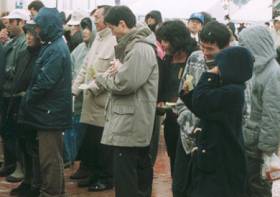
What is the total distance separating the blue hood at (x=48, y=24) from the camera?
21.0ft

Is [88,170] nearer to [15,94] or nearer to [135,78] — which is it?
[15,94]

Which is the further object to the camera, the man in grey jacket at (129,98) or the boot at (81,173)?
the boot at (81,173)

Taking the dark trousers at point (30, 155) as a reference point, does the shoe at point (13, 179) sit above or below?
below

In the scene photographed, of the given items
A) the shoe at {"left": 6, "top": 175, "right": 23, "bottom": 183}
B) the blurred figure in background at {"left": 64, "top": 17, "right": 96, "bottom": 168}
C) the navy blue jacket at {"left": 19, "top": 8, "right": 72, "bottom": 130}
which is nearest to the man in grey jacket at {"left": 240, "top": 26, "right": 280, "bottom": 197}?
the navy blue jacket at {"left": 19, "top": 8, "right": 72, "bottom": 130}

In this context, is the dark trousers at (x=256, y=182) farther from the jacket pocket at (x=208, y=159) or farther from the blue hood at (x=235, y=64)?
the blue hood at (x=235, y=64)

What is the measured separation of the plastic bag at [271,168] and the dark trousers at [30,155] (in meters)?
2.67

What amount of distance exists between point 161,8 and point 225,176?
11.9 m

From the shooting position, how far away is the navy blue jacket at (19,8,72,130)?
629cm

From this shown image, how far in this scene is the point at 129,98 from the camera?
5.82 metres

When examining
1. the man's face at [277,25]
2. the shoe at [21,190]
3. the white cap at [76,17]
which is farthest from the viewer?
the man's face at [277,25]

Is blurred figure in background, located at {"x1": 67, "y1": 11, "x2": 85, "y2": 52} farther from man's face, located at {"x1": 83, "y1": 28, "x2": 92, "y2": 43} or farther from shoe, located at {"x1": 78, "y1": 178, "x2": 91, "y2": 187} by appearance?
shoe, located at {"x1": 78, "y1": 178, "x2": 91, "y2": 187}

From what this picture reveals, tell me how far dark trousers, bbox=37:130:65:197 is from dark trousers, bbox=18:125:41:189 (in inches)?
10.8

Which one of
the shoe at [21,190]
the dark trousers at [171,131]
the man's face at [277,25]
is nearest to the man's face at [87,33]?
the shoe at [21,190]

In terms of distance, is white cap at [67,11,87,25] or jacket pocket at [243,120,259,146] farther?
white cap at [67,11,87,25]
